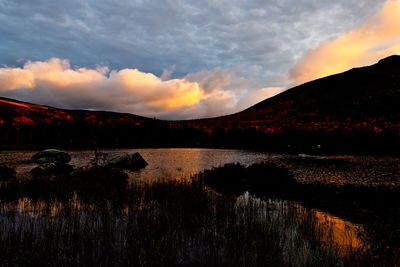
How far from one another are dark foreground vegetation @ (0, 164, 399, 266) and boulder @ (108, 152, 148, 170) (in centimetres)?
1583

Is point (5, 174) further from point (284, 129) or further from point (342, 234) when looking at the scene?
point (284, 129)

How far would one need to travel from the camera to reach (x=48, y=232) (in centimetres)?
1003

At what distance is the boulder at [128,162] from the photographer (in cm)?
3338

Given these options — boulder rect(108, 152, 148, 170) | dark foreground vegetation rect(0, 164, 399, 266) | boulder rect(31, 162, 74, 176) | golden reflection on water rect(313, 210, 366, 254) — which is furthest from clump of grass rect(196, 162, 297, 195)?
boulder rect(31, 162, 74, 176)

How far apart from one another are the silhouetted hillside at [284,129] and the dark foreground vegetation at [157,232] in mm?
18111

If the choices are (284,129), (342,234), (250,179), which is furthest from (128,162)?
(284,129)

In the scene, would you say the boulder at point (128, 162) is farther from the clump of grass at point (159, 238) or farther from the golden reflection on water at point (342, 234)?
the golden reflection on water at point (342, 234)

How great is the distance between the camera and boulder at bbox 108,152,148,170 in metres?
33.4

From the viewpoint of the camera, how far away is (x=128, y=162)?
33.7 meters

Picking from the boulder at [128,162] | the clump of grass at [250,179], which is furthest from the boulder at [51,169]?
the clump of grass at [250,179]

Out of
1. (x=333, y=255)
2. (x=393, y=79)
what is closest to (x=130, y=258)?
(x=333, y=255)

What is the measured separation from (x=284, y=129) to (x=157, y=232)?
6992 centimetres

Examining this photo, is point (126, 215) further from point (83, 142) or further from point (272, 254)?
point (83, 142)

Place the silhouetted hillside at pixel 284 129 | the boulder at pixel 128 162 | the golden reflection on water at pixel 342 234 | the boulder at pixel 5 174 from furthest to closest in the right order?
1. the silhouetted hillside at pixel 284 129
2. the boulder at pixel 128 162
3. the boulder at pixel 5 174
4. the golden reflection on water at pixel 342 234
